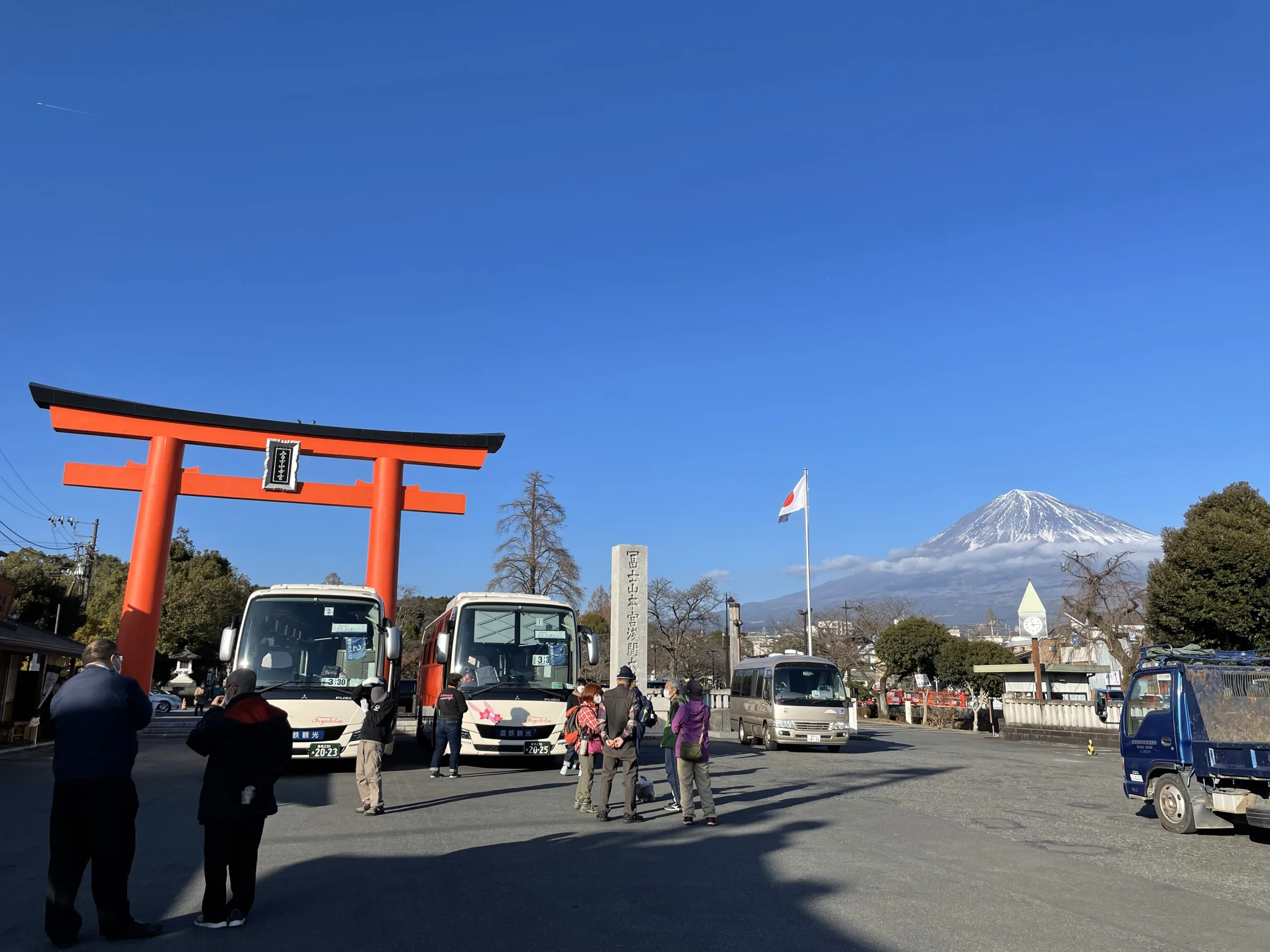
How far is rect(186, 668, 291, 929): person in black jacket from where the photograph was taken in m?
5.91

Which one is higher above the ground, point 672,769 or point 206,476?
point 206,476

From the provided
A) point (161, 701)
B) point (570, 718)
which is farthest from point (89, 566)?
point (570, 718)

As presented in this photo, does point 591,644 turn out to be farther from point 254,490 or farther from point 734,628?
point 734,628

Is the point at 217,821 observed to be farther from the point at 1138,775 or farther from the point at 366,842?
the point at 1138,775

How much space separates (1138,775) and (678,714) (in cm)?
623

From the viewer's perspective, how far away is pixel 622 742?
10.6m

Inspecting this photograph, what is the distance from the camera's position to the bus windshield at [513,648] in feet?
51.4

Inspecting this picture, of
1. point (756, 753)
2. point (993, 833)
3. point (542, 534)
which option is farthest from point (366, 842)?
point (542, 534)

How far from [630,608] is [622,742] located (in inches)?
596

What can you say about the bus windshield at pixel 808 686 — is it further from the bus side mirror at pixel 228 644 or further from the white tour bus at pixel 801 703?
the bus side mirror at pixel 228 644

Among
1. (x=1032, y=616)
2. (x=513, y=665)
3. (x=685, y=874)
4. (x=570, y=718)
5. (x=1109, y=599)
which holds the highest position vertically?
(x=1109, y=599)

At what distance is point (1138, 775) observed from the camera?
11.7 m

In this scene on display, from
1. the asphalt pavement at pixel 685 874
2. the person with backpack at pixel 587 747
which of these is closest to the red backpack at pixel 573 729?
the person with backpack at pixel 587 747

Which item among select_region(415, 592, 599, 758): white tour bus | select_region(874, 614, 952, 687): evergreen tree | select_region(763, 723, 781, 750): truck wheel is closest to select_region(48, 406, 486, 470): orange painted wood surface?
select_region(415, 592, 599, 758): white tour bus
